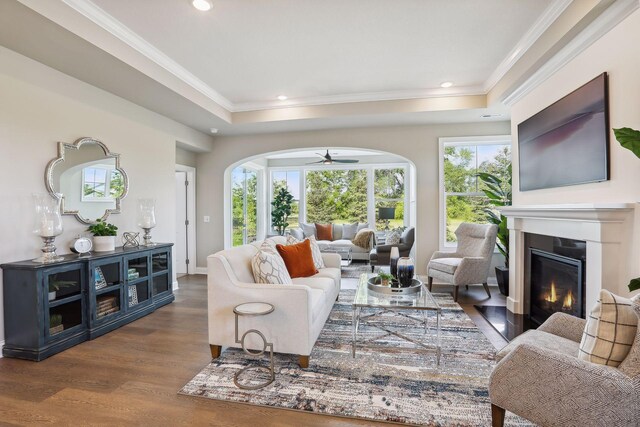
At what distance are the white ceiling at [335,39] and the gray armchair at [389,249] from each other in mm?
2829

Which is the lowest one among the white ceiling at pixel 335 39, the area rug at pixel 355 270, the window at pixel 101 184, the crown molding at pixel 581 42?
the area rug at pixel 355 270

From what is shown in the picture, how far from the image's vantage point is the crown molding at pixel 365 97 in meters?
4.24

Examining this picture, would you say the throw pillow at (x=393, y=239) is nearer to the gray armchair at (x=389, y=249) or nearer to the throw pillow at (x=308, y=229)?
the gray armchair at (x=389, y=249)

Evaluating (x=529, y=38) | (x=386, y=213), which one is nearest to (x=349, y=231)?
(x=386, y=213)

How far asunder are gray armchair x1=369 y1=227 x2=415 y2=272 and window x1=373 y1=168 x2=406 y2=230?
191 centimetres

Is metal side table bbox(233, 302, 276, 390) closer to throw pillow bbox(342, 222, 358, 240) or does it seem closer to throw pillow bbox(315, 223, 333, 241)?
throw pillow bbox(315, 223, 333, 241)

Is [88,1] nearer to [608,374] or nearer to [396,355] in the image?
[396,355]

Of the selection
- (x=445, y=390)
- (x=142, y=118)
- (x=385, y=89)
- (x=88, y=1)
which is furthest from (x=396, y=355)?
(x=142, y=118)

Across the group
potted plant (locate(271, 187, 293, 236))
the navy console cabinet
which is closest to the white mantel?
the navy console cabinet

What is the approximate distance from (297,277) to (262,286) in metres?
0.98

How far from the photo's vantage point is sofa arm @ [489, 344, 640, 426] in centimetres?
129

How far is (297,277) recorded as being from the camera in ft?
11.2

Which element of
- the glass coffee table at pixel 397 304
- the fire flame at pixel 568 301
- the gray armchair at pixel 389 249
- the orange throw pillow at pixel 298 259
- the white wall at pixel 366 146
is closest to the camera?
the glass coffee table at pixel 397 304

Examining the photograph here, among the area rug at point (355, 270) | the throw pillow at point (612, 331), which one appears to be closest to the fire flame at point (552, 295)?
the throw pillow at point (612, 331)
